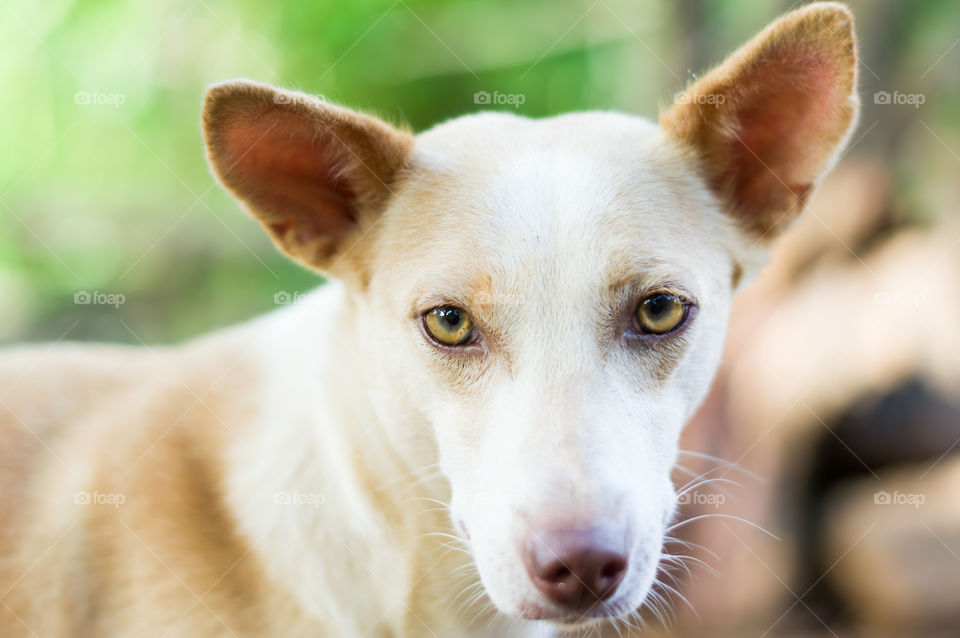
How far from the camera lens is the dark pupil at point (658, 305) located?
1920mm

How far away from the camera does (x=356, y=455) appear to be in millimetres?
2158

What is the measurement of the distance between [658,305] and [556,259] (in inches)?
11.4

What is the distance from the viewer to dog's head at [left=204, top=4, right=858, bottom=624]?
5.46ft

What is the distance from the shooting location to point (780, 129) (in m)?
2.22

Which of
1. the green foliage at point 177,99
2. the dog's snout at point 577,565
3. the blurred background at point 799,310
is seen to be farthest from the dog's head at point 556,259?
the green foliage at point 177,99

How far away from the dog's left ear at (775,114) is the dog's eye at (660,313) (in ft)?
1.71

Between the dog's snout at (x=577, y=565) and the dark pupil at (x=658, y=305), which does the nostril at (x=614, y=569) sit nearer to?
the dog's snout at (x=577, y=565)

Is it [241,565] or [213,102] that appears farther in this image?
[241,565]

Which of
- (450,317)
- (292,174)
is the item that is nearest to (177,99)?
(292,174)

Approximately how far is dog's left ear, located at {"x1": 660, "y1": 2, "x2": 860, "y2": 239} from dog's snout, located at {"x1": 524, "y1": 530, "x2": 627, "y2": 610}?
3.91ft

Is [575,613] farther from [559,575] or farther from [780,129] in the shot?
[780,129]

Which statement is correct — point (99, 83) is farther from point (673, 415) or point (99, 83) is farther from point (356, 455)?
point (673, 415)

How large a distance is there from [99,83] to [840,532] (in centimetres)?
609

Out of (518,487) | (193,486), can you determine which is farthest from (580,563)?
(193,486)
